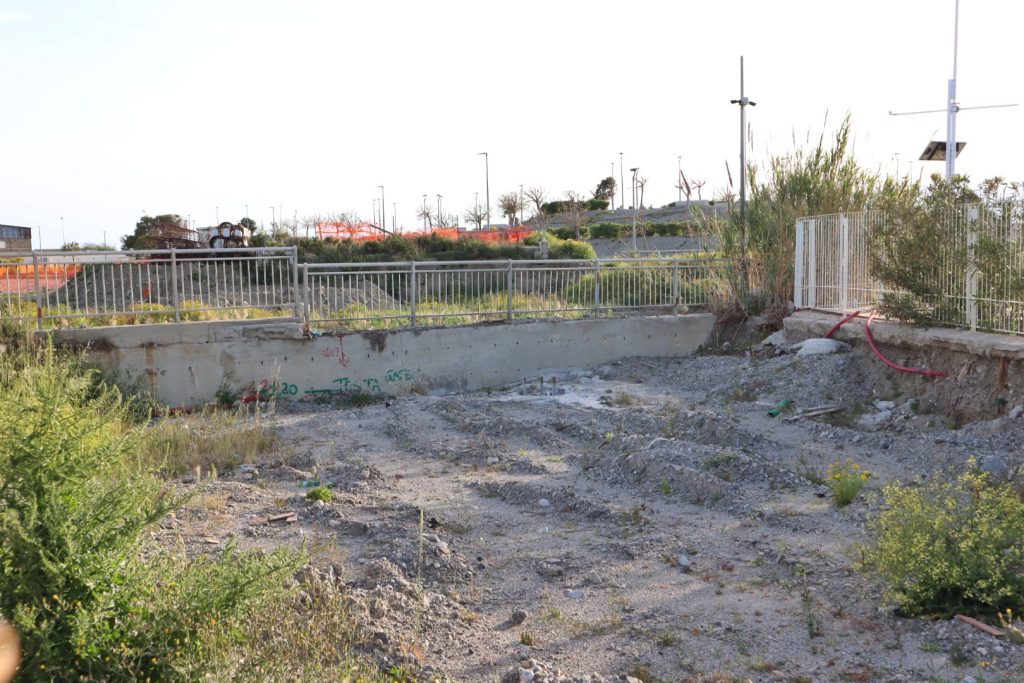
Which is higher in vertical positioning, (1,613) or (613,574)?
(1,613)

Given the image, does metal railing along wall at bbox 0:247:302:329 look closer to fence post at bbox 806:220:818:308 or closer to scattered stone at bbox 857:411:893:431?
scattered stone at bbox 857:411:893:431

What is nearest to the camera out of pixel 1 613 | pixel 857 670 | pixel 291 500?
pixel 1 613

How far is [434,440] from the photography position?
10984 millimetres

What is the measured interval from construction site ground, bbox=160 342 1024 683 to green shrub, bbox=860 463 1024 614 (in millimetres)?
220

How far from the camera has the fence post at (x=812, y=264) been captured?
51.1 ft

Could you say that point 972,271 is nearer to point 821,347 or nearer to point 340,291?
point 821,347

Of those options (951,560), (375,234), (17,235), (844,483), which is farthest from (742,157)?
(17,235)

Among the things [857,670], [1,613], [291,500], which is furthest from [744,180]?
[1,613]

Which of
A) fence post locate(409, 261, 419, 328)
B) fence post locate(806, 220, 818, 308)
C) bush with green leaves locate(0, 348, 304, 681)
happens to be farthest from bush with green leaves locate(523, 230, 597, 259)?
bush with green leaves locate(0, 348, 304, 681)

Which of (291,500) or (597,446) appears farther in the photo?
(597,446)

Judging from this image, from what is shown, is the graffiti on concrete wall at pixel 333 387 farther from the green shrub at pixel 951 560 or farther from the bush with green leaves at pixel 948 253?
the green shrub at pixel 951 560

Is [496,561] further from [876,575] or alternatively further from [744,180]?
[744,180]

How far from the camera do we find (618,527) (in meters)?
7.47

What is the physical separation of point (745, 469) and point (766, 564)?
7.39 feet
